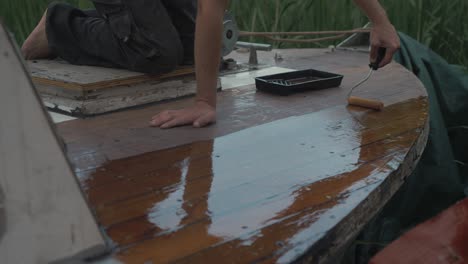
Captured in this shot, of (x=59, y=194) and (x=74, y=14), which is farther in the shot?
(x=74, y=14)

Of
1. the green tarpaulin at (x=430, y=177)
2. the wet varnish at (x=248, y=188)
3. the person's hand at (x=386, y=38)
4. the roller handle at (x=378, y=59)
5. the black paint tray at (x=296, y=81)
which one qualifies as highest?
the person's hand at (x=386, y=38)

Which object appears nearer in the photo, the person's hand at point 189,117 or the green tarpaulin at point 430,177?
the person's hand at point 189,117

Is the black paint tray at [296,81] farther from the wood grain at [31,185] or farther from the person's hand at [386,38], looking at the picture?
the wood grain at [31,185]

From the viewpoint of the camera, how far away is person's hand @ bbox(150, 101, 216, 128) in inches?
69.9

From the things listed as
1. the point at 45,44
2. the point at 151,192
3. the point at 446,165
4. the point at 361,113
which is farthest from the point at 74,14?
the point at 446,165

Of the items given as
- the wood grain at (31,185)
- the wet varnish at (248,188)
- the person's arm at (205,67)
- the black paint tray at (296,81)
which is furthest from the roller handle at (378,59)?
the wood grain at (31,185)

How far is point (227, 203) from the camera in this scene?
126 cm

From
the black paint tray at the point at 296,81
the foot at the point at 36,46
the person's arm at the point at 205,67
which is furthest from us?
the foot at the point at 36,46

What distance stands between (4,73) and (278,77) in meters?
1.46

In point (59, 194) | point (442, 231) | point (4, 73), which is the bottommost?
point (442, 231)

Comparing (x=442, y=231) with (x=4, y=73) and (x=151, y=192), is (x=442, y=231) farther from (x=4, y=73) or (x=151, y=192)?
(x=4, y=73)

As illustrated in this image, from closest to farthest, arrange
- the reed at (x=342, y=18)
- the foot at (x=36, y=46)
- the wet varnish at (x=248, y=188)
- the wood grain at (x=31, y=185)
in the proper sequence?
the wood grain at (x=31, y=185) < the wet varnish at (x=248, y=188) < the foot at (x=36, y=46) < the reed at (x=342, y=18)

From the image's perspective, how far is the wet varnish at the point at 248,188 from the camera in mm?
1103

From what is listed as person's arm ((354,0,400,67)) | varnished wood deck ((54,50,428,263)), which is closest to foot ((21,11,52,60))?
varnished wood deck ((54,50,428,263))
